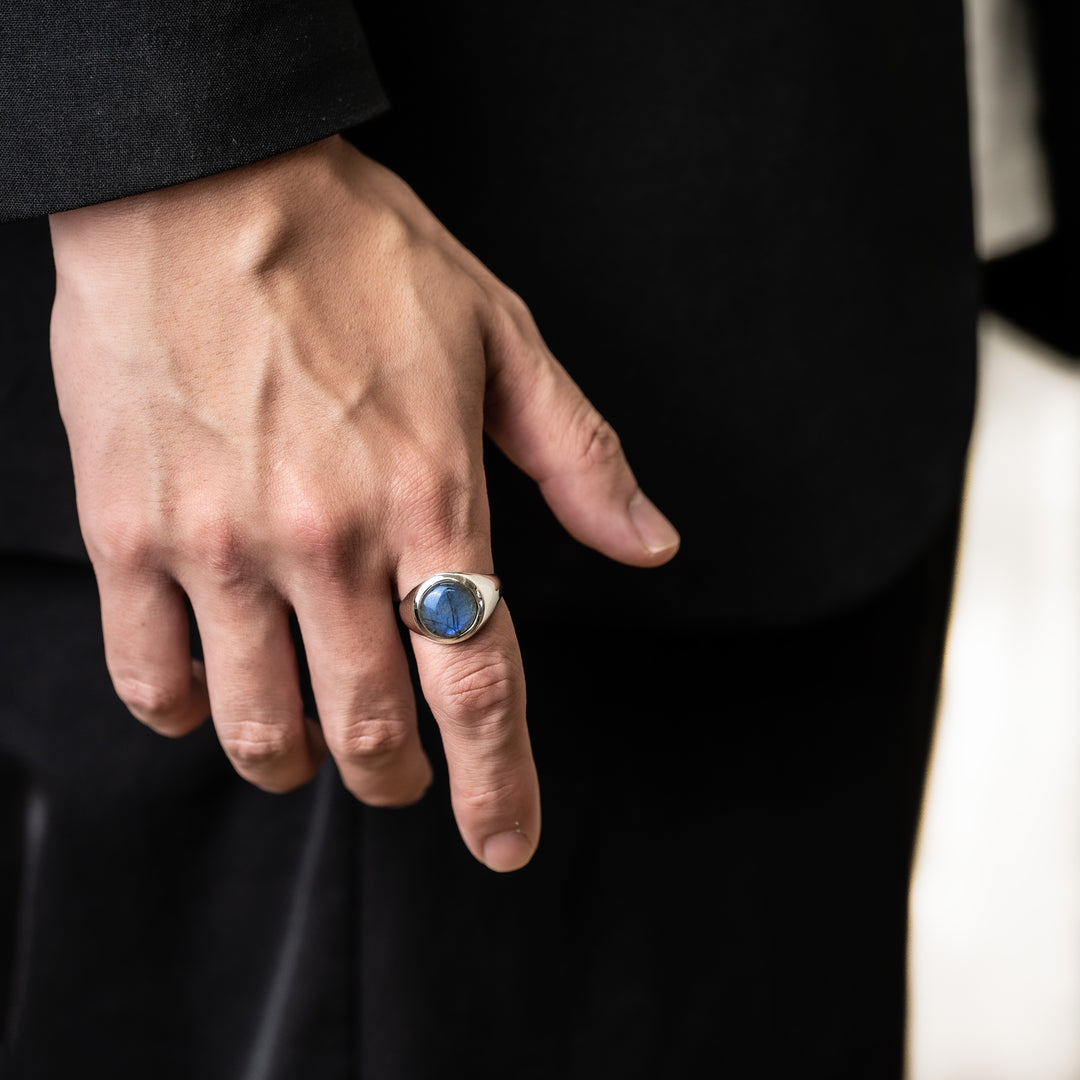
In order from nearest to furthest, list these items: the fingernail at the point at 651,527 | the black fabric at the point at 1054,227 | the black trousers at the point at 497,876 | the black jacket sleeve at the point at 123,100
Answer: the black jacket sleeve at the point at 123,100 < the fingernail at the point at 651,527 < the black trousers at the point at 497,876 < the black fabric at the point at 1054,227

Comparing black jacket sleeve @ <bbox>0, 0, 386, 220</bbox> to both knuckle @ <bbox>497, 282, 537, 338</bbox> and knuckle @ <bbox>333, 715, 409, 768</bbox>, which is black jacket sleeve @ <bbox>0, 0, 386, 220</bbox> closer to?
knuckle @ <bbox>497, 282, 537, 338</bbox>

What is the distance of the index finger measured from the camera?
0.46 metres

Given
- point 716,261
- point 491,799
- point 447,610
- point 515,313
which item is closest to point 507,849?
point 491,799

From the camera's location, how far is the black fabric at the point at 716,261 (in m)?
0.59

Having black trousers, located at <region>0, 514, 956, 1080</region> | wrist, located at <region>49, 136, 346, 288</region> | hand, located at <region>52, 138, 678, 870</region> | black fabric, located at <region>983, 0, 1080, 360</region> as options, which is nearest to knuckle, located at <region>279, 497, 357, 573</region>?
hand, located at <region>52, 138, 678, 870</region>

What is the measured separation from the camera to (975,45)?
0.89 metres

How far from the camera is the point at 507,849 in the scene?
1.68 feet

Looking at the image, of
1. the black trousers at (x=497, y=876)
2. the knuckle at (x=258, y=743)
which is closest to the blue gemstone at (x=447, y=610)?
the knuckle at (x=258, y=743)

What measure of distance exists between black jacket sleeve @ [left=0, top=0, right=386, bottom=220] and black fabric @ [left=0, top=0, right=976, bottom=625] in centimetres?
16

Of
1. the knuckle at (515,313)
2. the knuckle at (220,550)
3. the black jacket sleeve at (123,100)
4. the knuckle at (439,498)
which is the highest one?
the black jacket sleeve at (123,100)

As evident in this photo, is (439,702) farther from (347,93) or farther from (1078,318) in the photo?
(1078,318)

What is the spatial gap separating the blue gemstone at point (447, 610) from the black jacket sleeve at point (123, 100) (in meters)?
0.20

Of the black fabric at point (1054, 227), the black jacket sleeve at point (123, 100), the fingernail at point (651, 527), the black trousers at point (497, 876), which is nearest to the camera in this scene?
the black jacket sleeve at point (123, 100)

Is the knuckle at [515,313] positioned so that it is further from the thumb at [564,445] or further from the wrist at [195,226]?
the wrist at [195,226]
